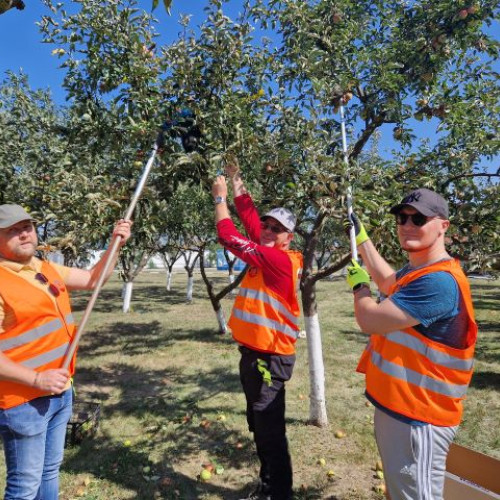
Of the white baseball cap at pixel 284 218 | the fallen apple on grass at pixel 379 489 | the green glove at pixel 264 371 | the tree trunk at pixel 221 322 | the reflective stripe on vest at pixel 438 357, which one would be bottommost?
the tree trunk at pixel 221 322

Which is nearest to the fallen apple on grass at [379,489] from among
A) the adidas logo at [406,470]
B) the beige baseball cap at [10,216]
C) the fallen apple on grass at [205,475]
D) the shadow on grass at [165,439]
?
the shadow on grass at [165,439]

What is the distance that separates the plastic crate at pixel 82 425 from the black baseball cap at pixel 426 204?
4.96 metres

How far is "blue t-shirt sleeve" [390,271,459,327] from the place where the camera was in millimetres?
2270

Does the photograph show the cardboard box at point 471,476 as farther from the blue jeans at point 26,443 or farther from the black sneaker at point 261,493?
the blue jeans at point 26,443

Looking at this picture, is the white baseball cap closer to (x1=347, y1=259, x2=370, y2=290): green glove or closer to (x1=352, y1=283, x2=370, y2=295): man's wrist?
(x1=347, y1=259, x2=370, y2=290): green glove

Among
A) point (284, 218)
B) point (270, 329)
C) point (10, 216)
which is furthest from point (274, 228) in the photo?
point (10, 216)

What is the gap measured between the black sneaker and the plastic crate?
254 centimetres

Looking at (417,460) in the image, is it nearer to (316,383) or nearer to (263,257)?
(263,257)

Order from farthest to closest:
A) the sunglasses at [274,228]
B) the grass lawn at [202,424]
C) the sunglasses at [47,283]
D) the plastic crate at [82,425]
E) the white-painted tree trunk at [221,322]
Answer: the white-painted tree trunk at [221,322], the plastic crate at [82,425], the grass lawn at [202,424], the sunglasses at [274,228], the sunglasses at [47,283]

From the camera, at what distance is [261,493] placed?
402 cm

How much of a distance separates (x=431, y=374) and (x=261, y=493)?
2.60m

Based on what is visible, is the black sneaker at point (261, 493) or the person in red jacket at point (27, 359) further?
the black sneaker at point (261, 493)

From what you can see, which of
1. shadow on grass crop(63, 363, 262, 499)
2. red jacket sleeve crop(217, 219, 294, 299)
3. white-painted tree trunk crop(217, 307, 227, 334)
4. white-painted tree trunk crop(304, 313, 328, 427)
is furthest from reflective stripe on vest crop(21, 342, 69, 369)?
white-painted tree trunk crop(217, 307, 227, 334)

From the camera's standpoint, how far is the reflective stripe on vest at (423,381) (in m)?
2.35
